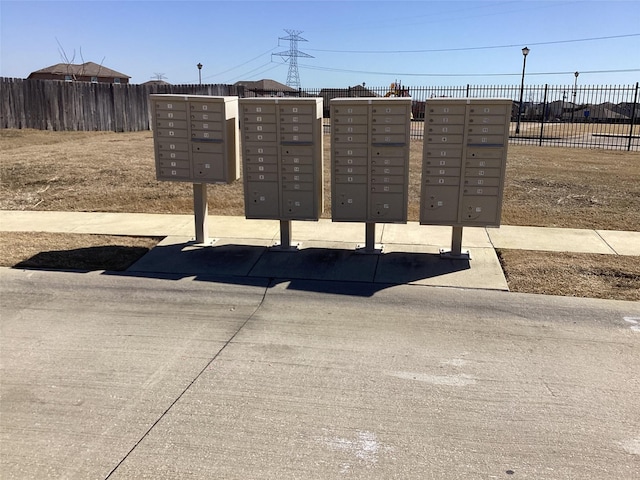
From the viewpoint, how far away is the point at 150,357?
494 centimetres

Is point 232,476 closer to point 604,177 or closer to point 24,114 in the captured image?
point 604,177

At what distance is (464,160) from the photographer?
7.16 meters

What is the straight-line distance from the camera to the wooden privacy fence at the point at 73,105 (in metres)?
20.2

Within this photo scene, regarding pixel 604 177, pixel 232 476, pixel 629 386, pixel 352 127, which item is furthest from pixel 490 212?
pixel 604 177

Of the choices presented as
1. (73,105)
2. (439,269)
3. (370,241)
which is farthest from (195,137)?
(73,105)

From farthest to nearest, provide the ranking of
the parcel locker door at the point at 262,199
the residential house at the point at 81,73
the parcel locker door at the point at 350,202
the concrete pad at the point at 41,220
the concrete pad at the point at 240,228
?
the residential house at the point at 81,73 < the concrete pad at the point at 41,220 < the concrete pad at the point at 240,228 < the parcel locker door at the point at 262,199 < the parcel locker door at the point at 350,202

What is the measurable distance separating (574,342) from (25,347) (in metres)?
4.88

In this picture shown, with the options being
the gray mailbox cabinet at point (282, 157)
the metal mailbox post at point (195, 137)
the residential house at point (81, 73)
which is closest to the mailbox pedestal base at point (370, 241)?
the gray mailbox cabinet at point (282, 157)

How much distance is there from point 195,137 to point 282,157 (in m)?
1.21

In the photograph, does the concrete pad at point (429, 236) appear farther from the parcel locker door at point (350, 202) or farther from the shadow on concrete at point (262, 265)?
the parcel locker door at point (350, 202)

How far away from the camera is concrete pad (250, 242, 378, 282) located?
7.05m

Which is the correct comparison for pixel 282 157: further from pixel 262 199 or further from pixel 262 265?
pixel 262 265

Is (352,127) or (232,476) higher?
(352,127)

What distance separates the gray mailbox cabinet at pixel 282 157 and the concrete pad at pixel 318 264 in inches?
20.3
